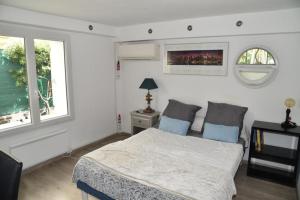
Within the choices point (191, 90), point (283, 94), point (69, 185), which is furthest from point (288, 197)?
point (69, 185)

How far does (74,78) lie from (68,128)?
0.88 m

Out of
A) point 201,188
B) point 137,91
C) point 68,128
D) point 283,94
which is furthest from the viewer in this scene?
point 137,91

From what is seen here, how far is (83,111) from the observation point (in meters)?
3.93

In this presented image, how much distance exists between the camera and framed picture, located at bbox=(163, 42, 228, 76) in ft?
11.0

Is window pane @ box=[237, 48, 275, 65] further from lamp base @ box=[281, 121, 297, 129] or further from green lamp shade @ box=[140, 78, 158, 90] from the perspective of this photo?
green lamp shade @ box=[140, 78, 158, 90]

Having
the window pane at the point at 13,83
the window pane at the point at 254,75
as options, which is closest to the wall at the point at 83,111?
the window pane at the point at 13,83

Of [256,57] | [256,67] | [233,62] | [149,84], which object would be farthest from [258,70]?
[149,84]

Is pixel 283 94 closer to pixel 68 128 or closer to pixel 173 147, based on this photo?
pixel 173 147

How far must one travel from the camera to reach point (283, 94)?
2.98 metres

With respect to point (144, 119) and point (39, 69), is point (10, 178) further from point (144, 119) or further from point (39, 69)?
point (144, 119)

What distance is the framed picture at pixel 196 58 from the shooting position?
3.36 metres

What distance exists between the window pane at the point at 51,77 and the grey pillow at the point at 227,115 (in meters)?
2.46

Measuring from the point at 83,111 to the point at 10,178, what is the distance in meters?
2.65

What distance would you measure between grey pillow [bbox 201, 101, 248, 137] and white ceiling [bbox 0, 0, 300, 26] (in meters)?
1.37
